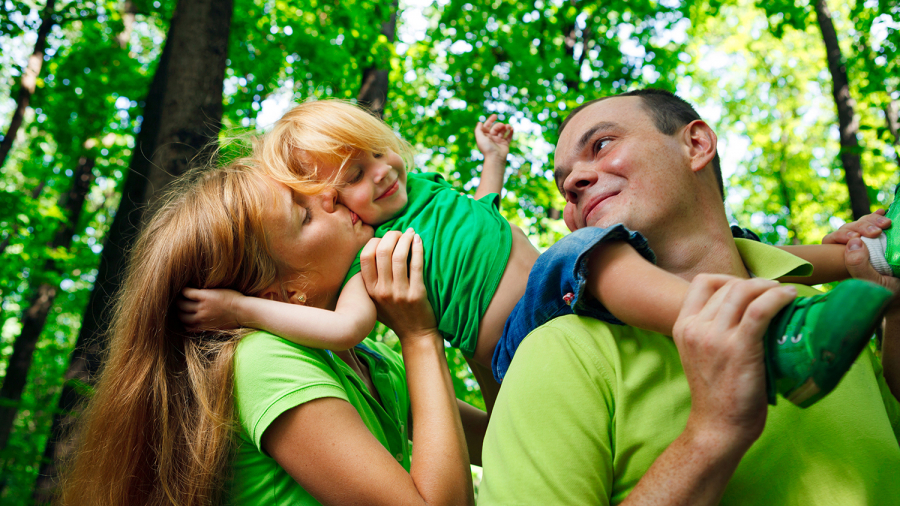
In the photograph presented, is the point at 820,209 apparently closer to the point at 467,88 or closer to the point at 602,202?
the point at 467,88

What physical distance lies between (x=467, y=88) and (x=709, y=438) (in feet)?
25.9

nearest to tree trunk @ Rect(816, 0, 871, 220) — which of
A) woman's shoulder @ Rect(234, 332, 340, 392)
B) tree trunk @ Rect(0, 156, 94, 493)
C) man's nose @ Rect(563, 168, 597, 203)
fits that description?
man's nose @ Rect(563, 168, 597, 203)

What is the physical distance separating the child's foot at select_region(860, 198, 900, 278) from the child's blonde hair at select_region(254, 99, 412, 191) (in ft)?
6.13

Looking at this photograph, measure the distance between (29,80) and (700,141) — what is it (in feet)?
28.0

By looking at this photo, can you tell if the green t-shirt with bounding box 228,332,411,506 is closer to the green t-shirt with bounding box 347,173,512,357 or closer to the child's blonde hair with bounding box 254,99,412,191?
the green t-shirt with bounding box 347,173,512,357

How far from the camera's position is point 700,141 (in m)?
2.03

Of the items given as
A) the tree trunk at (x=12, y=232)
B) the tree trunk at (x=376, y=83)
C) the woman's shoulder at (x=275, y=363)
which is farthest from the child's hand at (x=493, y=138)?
the tree trunk at (x=12, y=232)

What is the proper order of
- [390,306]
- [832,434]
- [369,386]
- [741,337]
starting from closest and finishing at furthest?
[741,337] → [832,434] → [390,306] → [369,386]

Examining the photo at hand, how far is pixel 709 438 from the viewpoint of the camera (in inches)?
43.4

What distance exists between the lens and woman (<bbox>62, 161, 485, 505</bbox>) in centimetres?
169

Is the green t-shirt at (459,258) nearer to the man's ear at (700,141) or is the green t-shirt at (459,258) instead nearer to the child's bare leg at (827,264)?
the man's ear at (700,141)

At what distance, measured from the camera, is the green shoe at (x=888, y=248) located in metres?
1.79

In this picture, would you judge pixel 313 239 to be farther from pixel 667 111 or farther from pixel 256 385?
pixel 667 111

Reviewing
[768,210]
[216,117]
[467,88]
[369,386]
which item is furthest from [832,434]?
[768,210]
